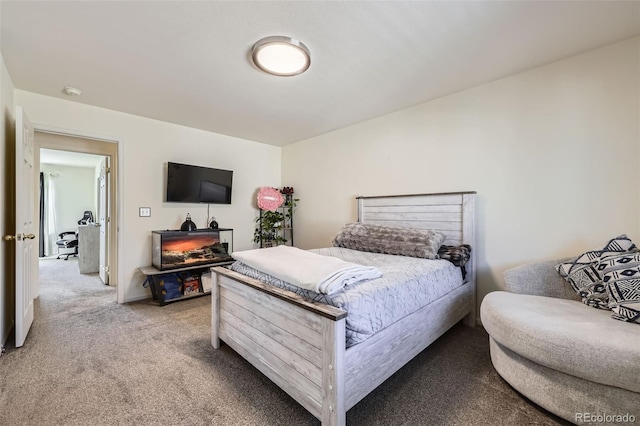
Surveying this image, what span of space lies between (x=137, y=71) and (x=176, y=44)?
641mm

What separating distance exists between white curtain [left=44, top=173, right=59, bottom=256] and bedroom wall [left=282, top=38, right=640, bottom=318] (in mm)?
8395

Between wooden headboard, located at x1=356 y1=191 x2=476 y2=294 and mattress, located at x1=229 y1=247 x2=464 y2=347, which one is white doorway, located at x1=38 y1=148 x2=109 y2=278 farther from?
mattress, located at x1=229 y1=247 x2=464 y2=347

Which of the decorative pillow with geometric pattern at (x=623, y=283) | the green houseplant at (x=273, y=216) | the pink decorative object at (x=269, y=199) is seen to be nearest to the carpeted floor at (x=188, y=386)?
the decorative pillow with geometric pattern at (x=623, y=283)

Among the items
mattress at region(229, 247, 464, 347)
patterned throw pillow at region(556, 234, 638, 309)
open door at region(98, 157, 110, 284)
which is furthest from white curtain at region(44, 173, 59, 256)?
patterned throw pillow at region(556, 234, 638, 309)

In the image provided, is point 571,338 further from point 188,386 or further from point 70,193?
point 70,193

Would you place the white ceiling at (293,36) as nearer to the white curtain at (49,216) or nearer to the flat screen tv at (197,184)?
the flat screen tv at (197,184)

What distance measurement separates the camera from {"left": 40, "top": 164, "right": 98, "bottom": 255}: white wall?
6.98 meters

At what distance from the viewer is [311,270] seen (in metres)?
1.61

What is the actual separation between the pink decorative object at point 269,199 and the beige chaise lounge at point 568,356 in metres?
3.33

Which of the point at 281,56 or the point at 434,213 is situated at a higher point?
the point at 281,56

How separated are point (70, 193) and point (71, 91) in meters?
6.24

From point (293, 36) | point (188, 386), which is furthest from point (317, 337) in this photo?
point (293, 36)

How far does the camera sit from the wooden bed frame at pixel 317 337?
1281mm

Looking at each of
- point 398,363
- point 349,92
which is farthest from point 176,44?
point 398,363
